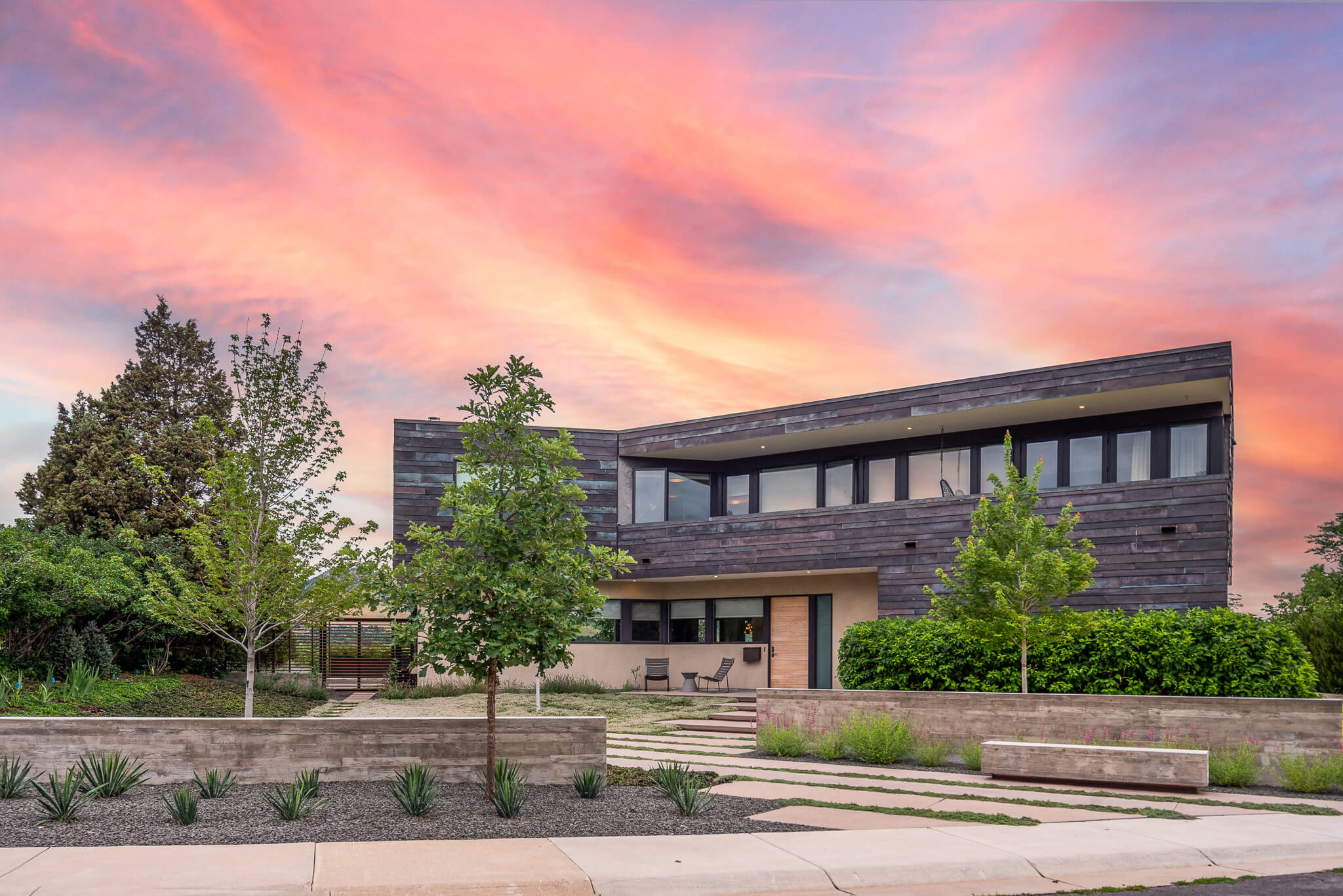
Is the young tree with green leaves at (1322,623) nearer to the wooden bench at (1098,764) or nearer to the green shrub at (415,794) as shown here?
the wooden bench at (1098,764)

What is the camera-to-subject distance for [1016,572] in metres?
14.2

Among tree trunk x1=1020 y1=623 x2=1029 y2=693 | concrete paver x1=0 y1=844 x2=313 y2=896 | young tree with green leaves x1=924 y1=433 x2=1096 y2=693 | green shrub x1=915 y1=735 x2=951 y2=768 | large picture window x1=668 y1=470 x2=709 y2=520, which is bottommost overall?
green shrub x1=915 y1=735 x2=951 y2=768

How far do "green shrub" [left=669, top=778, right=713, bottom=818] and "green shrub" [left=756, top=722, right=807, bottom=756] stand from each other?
4910 mm

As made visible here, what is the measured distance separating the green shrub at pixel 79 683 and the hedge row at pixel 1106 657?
12647mm

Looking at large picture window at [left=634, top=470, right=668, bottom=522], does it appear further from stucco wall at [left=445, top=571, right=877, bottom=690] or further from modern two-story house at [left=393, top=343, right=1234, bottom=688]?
stucco wall at [left=445, top=571, right=877, bottom=690]

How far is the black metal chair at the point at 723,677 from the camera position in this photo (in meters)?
25.4

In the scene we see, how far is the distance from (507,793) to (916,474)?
53.9 ft

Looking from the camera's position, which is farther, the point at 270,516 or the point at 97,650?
the point at 97,650

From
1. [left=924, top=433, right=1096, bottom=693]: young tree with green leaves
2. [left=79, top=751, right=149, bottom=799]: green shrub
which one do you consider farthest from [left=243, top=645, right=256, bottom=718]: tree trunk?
[left=924, top=433, right=1096, bottom=693]: young tree with green leaves

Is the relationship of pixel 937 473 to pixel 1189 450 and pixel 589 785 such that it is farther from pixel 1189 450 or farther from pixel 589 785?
pixel 589 785

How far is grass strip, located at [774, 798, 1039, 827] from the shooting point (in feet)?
29.1

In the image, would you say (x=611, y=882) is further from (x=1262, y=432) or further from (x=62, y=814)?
(x=1262, y=432)

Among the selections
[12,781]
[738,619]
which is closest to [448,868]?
[12,781]

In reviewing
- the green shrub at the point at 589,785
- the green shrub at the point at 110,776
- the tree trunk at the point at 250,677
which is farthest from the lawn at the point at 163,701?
the green shrub at the point at 589,785
